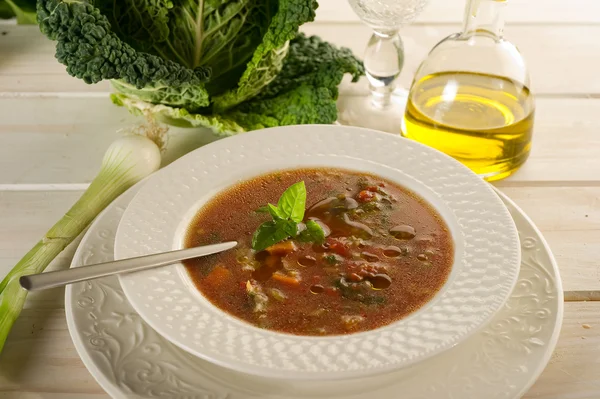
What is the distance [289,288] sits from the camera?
1745 mm

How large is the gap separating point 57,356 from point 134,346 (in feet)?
0.87

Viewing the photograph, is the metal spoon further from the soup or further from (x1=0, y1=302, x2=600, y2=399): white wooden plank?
(x1=0, y1=302, x2=600, y2=399): white wooden plank

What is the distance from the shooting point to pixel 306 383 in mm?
1584

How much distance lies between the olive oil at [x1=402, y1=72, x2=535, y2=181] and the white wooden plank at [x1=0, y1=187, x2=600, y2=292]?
0.46ft

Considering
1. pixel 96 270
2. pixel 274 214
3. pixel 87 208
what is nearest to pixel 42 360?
pixel 96 270

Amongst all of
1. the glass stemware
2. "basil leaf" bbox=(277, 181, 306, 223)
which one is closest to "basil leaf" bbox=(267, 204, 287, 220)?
"basil leaf" bbox=(277, 181, 306, 223)

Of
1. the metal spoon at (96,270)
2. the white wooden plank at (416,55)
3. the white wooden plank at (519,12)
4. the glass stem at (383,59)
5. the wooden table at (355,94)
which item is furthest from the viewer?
the white wooden plank at (519,12)

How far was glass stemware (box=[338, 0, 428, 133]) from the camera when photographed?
8.63 feet

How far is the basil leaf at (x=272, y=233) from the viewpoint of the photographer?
6.04 ft

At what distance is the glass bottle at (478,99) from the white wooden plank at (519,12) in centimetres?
117

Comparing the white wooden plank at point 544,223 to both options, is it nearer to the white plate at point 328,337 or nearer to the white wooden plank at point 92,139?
the white wooden plank at point 92,139

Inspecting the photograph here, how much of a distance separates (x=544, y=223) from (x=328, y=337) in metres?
1.08

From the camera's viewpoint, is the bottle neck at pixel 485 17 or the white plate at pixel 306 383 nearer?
the white plate at pixel 306 383

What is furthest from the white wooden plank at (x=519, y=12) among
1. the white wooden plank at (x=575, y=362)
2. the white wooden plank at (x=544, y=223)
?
the white wooden plank at (x=575, y=362)
